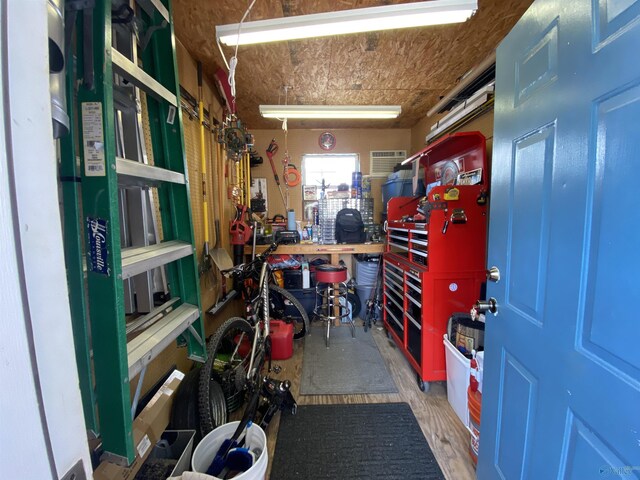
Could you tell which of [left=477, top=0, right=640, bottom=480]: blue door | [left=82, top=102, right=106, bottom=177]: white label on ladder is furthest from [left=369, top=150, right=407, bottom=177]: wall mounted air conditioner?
[left=82, top=102, right=106, bottom=177]: white label on ladder

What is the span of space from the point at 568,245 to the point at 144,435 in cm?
169

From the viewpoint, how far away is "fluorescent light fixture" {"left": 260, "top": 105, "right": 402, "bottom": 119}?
247cm

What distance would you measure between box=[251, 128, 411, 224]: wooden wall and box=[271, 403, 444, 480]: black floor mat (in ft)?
9.04

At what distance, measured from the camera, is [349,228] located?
3.16 metres

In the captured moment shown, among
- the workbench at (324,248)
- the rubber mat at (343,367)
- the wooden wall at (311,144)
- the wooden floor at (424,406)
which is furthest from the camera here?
the wooden wall at (311,144)

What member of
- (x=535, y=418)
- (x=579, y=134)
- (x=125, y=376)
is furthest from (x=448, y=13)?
(x=125, y=376)

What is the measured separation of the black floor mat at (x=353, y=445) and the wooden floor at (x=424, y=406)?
52 millimetres

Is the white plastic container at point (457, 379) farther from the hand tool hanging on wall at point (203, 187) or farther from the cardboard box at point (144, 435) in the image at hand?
the hand tool hanging on wall at point (203, 187)

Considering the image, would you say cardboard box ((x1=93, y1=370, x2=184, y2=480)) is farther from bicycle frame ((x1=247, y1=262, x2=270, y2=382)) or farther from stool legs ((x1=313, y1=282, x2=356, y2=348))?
stool legs ((x1=313, y1=282, x2=356, y2=348))

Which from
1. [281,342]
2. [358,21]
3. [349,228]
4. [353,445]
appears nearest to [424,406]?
[353,445]

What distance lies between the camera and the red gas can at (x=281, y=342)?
239cm

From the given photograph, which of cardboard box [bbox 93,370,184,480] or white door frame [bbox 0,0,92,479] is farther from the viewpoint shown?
cardboard box [bbox 93,370,184,480]

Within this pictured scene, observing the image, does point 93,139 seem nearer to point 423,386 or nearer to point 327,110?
point 327,110

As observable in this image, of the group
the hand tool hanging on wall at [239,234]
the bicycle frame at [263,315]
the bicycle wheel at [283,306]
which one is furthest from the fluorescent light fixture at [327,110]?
the bicycle wheel at [283,306]
